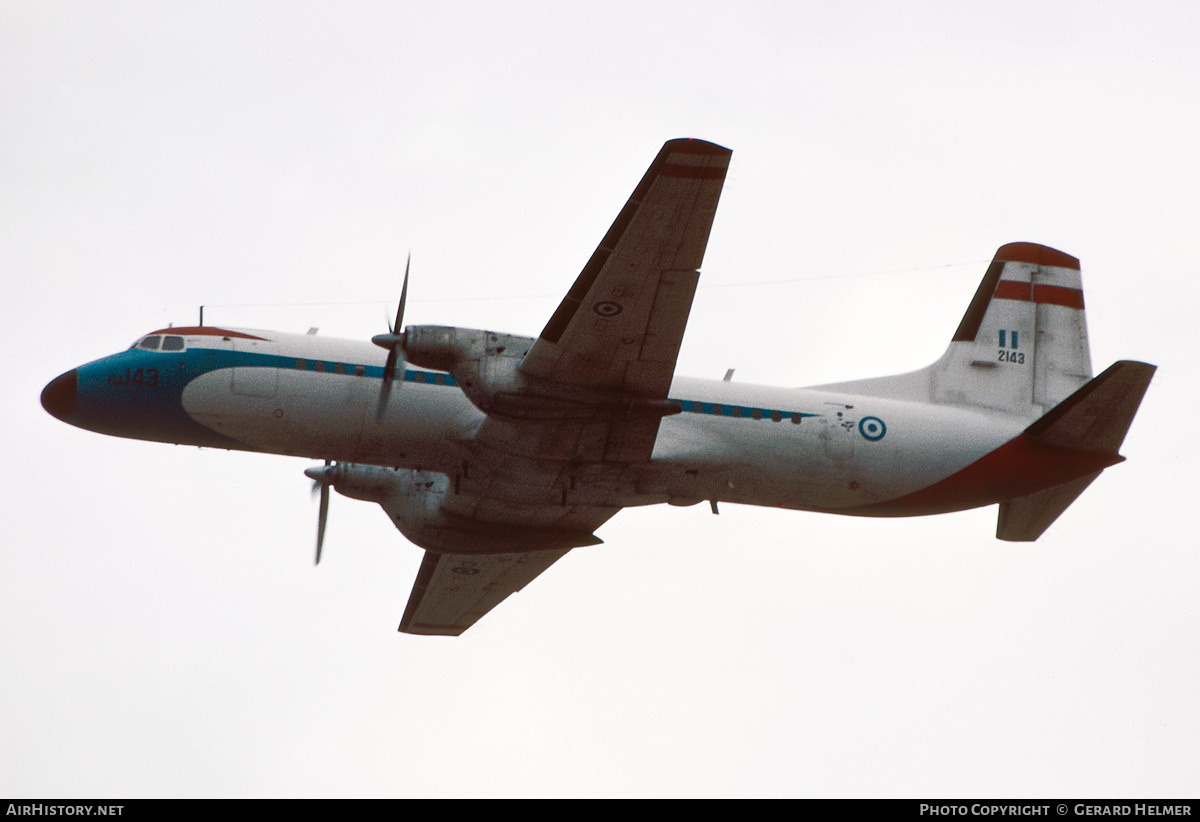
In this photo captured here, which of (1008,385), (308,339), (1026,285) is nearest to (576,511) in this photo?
→ (308,339)

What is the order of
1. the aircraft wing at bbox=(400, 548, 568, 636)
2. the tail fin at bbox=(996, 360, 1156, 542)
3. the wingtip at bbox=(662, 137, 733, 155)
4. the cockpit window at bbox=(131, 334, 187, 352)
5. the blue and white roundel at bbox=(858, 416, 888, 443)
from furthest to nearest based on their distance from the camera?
the aircraft wing at bbox=(400, 548, 568, 636) → the blue and white roundel at bbox=(858, 416, 888, 443) → the tail fin at bbox=(996, 360, 1156, 542) → the cockpit window at bbox=(131, 334, 187, 352) → the wingtip at bbox=(662, 137, 733, 155)

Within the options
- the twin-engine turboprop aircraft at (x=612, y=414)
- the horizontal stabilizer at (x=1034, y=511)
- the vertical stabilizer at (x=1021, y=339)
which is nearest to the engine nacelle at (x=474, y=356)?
the twin-engine turboprop aircraft at (x=612, y=414)

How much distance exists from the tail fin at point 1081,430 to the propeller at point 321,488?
1266cm

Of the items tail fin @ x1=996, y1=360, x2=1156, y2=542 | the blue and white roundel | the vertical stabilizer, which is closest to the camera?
tail fin @ x1=996, y1=360, x2=1156, y2=542

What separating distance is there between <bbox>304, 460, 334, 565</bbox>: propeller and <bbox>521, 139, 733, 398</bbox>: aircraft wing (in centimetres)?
612

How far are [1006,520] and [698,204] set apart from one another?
35.7 ft

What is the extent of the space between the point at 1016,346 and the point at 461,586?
12351mm

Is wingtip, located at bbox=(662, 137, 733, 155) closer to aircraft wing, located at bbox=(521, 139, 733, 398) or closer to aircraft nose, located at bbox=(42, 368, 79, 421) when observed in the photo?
aircraft wing, located at bbox=(521, 139, 733, 398)

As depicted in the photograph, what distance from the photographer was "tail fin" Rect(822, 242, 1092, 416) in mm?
26406

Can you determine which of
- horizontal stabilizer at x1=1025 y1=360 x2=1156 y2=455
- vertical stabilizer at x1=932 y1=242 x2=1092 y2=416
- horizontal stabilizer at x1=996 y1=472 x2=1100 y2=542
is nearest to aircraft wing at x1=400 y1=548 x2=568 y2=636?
horizontal stabilizer at x1=996 y1=472 x2=1100 y2=542

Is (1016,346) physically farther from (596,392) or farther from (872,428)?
(596,392)

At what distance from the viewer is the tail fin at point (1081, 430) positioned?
2306cm

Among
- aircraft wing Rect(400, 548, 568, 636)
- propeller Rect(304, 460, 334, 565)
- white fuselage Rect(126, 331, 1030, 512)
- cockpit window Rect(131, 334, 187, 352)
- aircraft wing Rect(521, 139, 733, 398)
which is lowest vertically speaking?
aircraft wing Rect(400, 548, 568, 636)

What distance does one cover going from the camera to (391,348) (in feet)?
69.8
